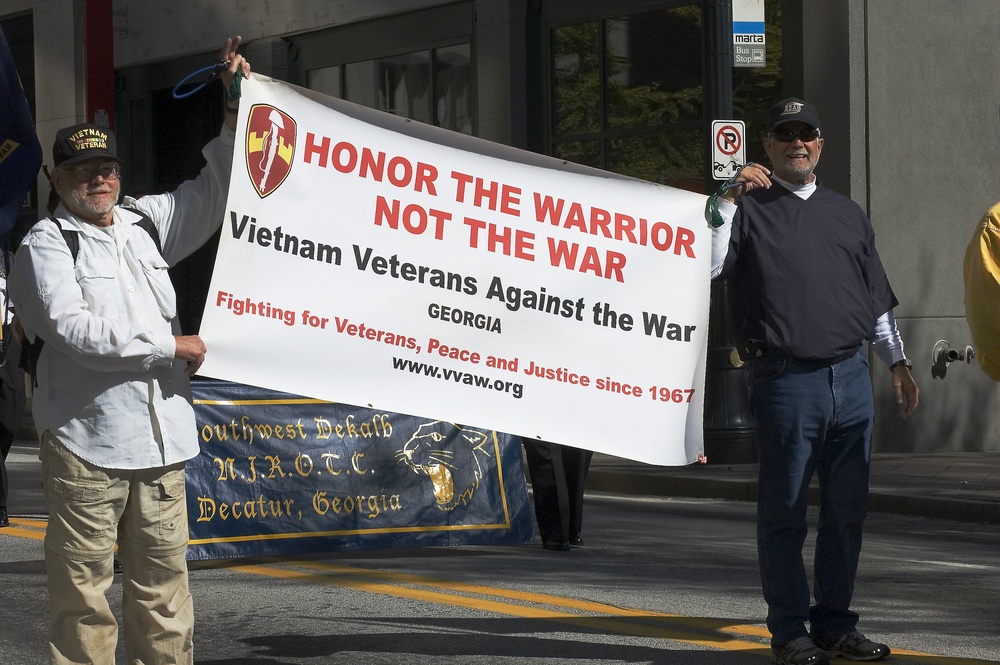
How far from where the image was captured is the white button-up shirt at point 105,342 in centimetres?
474

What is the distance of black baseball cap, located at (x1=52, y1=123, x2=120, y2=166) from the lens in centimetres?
483

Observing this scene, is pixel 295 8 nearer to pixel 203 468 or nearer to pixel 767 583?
pixel 203 468

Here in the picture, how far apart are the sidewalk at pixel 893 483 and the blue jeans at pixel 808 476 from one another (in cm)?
569

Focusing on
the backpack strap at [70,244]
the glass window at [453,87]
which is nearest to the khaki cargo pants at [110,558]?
the backpack strap at [70,244]

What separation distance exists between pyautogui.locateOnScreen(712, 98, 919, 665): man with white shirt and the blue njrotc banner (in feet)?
9.01

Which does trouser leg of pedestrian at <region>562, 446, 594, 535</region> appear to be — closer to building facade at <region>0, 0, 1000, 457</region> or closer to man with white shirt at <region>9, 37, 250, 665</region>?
man with white shirt at <region>9, 37, 250, 665</region>

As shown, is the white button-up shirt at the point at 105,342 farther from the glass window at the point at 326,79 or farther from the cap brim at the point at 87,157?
the glass window at the point at 326,79

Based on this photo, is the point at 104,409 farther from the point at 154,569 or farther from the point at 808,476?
the point at 808,476

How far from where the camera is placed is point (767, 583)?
5.88 metres

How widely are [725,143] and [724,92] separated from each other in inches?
35.7

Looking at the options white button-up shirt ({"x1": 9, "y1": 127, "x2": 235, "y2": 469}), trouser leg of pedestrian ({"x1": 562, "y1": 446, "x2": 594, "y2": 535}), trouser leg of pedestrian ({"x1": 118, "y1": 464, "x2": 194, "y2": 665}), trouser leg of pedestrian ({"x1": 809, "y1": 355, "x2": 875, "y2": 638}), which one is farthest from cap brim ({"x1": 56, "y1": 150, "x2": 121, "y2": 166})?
trouser leg of pedestrian ({"x1": 562, "y1": 446, "x2": 594, "y2": 535})

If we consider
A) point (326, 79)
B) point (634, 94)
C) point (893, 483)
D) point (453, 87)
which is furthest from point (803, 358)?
point (326, 79)

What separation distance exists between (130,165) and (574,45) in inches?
382

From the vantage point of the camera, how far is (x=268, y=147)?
5.44 meters
